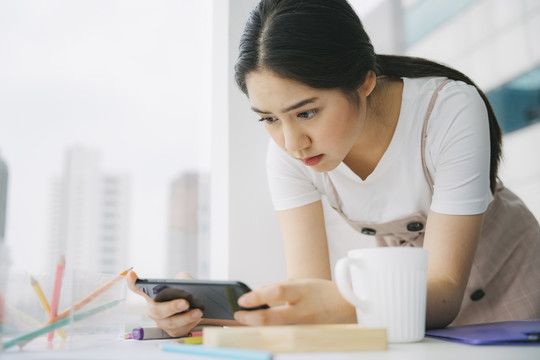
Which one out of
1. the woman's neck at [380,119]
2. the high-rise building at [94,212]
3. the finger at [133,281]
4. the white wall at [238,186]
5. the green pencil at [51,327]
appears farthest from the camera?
the high-rise building at [94,212]

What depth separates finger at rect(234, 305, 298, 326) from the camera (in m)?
0.60

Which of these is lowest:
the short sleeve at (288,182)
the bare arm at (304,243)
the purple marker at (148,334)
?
the purple marker at (148,334)

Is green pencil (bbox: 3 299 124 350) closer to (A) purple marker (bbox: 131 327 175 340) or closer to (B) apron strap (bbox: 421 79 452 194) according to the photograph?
(A) purple marker (bbox: 131 327 175 340)

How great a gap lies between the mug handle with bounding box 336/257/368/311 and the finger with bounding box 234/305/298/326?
0.08 metres

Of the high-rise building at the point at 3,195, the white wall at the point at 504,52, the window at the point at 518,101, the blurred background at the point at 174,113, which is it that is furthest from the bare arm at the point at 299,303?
the window at the point at 518,101

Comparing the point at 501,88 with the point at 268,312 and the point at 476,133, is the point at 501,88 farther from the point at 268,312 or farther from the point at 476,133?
the point at 268,312

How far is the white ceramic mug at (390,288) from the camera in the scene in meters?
0.57

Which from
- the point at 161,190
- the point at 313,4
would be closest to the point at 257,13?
the point at 313,4

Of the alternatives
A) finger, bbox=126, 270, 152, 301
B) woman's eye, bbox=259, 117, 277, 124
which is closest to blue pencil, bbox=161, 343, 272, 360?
finger, bbox=126, 270, 152, 301

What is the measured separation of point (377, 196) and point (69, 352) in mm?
749

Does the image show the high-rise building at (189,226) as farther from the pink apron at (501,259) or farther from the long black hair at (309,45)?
the long black hair at (309,45)

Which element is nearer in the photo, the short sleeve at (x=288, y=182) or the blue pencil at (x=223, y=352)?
the blue pencil at (x=223, y=352)

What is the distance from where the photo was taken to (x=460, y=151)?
89 centimetres

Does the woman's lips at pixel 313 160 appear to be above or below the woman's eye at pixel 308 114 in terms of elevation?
below
